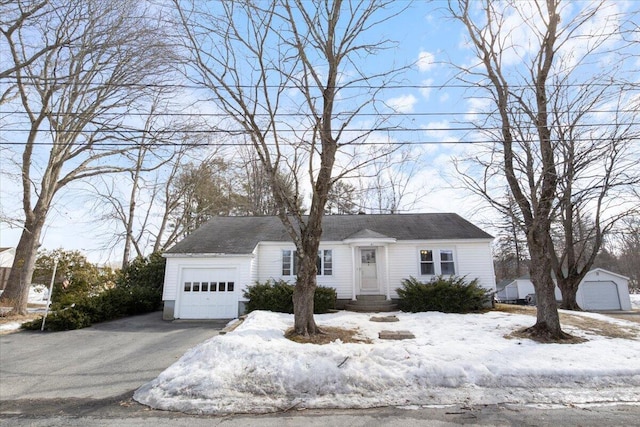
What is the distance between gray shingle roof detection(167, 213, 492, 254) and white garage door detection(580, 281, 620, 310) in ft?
52.8

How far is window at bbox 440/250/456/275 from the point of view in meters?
14.9

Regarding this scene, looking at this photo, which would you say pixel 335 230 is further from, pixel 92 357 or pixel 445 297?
pixel 92 357

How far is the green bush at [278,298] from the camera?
12.5 metres

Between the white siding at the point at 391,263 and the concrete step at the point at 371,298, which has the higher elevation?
the white siding at the point at 391,263

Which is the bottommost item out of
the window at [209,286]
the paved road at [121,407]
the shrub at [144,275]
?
the paved road at [121,407]

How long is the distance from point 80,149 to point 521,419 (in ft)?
60.5

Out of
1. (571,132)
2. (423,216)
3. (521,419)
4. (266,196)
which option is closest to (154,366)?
(521,419)

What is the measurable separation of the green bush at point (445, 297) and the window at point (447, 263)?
1.64 m

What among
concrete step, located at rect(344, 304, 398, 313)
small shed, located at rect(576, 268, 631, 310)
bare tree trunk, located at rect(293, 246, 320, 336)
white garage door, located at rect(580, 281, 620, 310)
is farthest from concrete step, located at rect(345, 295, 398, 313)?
white garage door, located at rect(580, 281, 620, 310)

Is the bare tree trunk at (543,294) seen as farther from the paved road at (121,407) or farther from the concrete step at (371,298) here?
the concrete step at (371,298)

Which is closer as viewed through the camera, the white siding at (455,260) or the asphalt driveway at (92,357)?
the asphalt driveway at (92,357)

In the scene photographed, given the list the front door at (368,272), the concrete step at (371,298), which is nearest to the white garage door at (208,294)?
the concrete step at (371,298)

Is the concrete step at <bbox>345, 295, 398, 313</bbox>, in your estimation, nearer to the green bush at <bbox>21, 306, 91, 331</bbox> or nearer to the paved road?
the paved road

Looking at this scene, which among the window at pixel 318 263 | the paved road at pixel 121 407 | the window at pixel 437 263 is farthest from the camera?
the window at pixel 318 263
